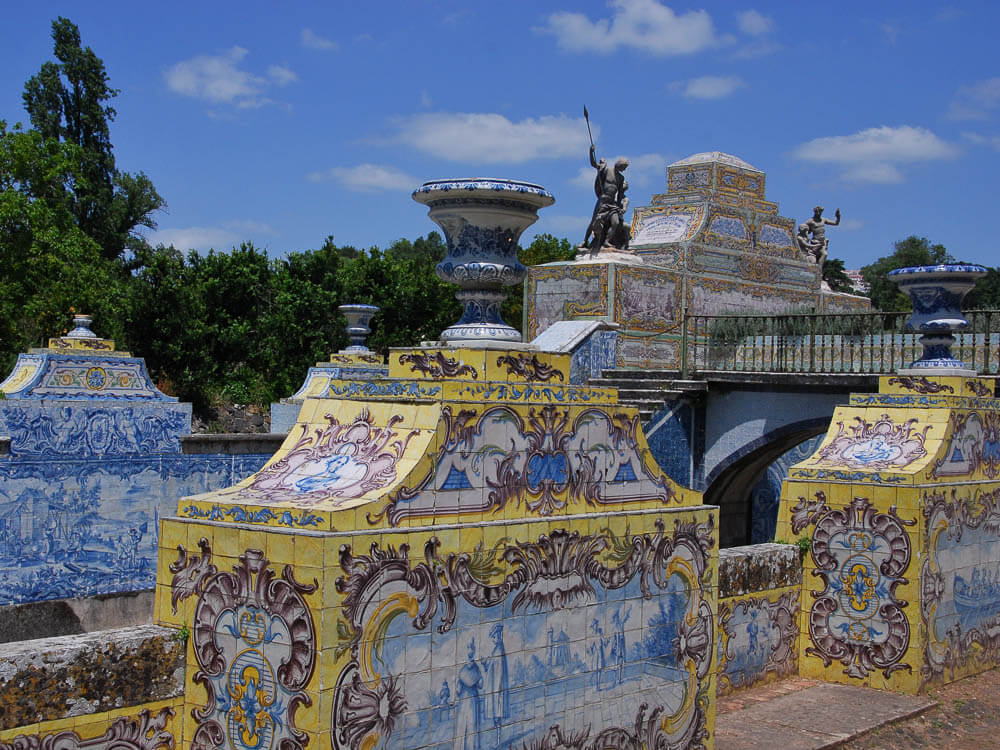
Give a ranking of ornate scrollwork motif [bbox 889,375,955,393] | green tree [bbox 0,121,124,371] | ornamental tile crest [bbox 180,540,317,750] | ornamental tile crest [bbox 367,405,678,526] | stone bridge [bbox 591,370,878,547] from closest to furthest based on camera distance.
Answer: ornamental tile crest [bbox 180,540,317,750]
ornamental tile crest [bbox 367,405,678,526]
ornate scrollwork motif [bbox 889,375,955,393]
stone bridge [bbox 591,370,878,547]
green tree [bbox 0,121,124,371]

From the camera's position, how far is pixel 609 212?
13.9 metres

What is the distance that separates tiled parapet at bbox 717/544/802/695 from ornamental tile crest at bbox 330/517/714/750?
0.95m

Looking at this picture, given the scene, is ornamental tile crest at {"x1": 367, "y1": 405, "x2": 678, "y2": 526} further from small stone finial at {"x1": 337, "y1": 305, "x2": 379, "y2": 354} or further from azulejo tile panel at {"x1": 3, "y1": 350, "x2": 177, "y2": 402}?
small stone finial at {"x1": 337, "y1": 305, "x2": 379, "y2": 354}

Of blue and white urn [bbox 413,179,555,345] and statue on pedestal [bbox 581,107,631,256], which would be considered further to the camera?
statue on pedestal [bbox 581,107,631,256]


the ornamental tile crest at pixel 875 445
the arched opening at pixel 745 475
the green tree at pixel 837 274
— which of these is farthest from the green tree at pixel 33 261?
the green tree at pixel 837 274

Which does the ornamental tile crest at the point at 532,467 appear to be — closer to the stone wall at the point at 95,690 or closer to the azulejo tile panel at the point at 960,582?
the stone wall at the point at 95,690

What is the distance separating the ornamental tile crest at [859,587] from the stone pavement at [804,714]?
210 millimetres

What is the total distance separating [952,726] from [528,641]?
3.15 meters

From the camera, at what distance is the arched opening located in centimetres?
1232

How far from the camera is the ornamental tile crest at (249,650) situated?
12.5 ft

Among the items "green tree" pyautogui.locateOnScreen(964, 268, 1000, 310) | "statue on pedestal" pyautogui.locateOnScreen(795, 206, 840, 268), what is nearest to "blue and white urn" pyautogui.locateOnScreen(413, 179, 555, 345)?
"statue on pedestal" pyautogui.locateOnScreen(795, 206, 840, 268)

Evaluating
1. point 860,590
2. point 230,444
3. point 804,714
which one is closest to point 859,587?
point 860,590

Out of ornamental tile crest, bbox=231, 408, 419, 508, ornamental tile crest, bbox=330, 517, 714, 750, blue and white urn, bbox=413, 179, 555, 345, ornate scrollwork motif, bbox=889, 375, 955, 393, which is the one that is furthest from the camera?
ornate scrollwork motif, bbox=889, 375, 955, 393

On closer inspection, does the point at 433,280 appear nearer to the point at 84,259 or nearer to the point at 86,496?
the point at 84,259
